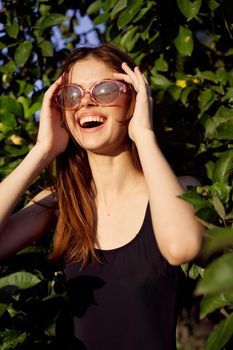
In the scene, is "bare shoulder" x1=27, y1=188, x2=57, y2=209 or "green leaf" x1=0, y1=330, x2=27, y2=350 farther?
"bare shoulder" x1=27, y1=188, x2=57, y2=209

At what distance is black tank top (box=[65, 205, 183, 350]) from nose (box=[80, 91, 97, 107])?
1.16ft

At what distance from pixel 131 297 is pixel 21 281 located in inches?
12.2

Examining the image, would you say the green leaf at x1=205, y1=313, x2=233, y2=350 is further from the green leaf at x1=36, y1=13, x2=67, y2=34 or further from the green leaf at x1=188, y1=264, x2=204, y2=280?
the green leaf at x1=36, y1=13, x2=67, y2=34

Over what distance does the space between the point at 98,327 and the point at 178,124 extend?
0.82m

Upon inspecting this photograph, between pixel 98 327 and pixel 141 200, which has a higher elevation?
pixel 141 200

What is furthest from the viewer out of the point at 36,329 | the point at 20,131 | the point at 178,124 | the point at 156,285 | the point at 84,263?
the point at 20,131

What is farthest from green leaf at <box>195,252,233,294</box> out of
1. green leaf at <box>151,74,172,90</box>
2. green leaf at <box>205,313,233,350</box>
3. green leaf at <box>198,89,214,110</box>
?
green leaf at <box>151,74,172,90</box>

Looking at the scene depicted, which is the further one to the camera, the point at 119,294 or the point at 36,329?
the point at 36,329

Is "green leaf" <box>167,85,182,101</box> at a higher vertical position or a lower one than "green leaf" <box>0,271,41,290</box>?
higher

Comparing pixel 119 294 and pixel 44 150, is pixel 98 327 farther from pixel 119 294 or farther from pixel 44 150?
pixel 44 150

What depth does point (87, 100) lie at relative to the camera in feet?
5.56

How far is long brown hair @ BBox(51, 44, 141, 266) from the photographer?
5.85 ft

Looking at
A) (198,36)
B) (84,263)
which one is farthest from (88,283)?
(198,36)

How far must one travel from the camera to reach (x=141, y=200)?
1.78 metres
